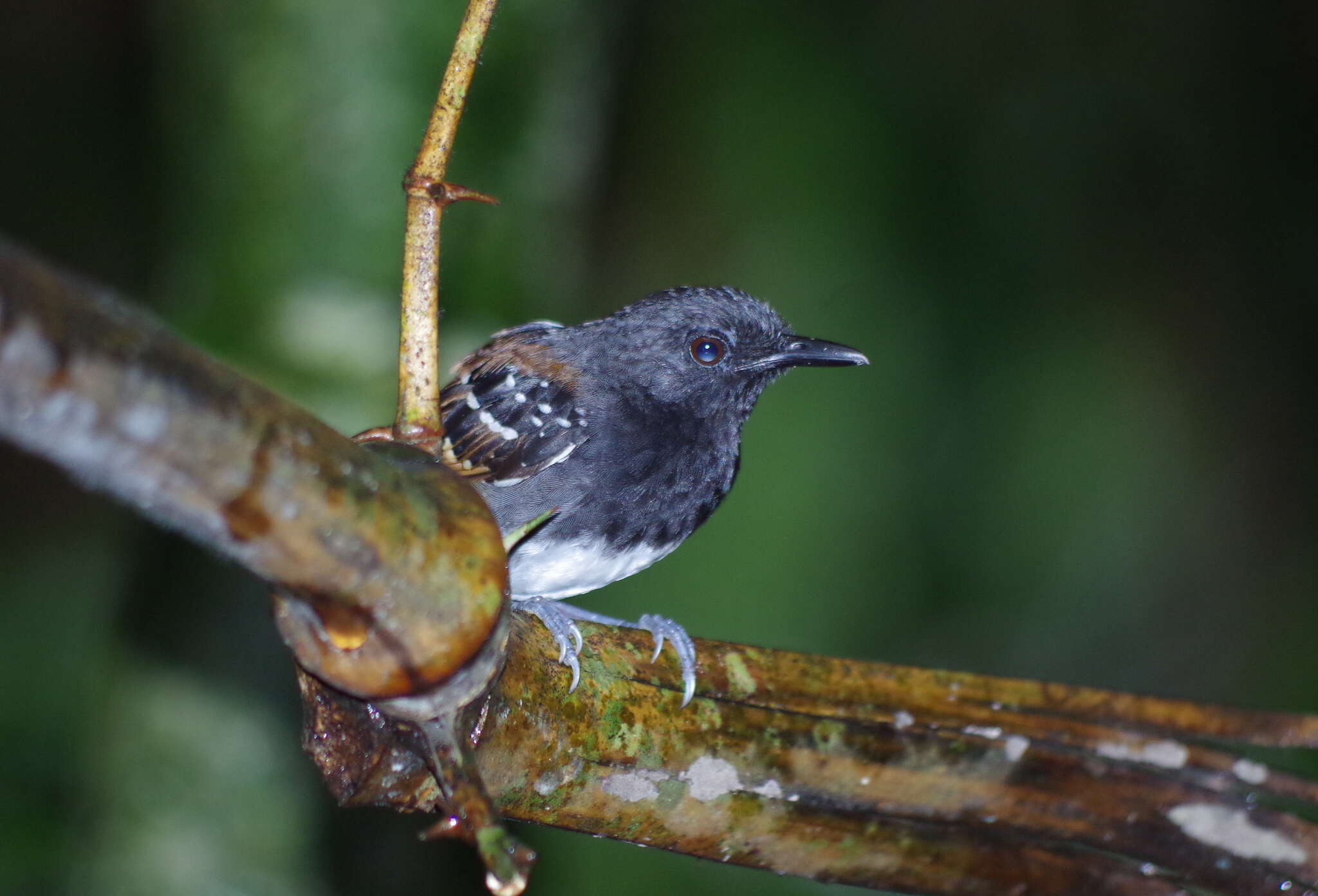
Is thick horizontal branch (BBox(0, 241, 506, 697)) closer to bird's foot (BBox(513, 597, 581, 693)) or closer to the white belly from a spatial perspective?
bird's foot (BBox(513, 597, 581, 693))

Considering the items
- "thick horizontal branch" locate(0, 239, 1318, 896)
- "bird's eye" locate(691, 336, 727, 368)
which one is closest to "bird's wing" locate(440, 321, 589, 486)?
"bird's eye" locate(691, 336, 727, 368)

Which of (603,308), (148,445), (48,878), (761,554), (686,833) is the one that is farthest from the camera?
(603,308)

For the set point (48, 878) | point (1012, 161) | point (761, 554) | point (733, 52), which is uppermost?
point (733, 52)

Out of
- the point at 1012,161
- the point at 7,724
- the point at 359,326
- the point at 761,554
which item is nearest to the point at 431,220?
the point at 359,326

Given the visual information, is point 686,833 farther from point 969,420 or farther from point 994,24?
point 994,24

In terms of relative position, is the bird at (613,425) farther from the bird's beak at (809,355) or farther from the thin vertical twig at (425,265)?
the thin vertical twig at (425,265)

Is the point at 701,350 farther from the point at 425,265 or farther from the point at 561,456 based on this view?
the point at 425,265

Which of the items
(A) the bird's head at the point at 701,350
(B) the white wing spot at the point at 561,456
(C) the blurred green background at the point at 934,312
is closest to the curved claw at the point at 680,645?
(B) the white wing spot at the point at 561,456
